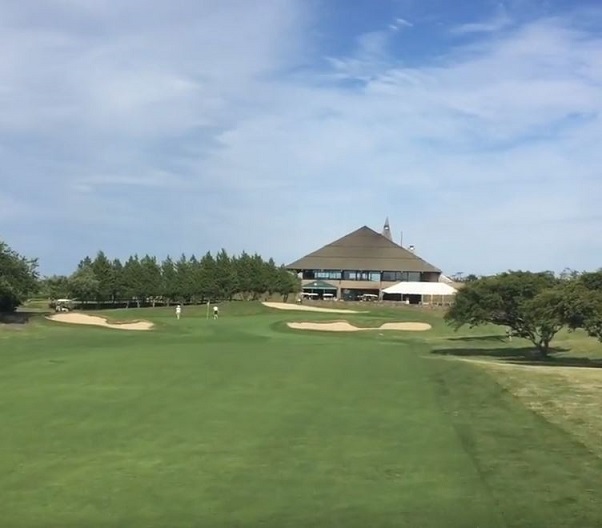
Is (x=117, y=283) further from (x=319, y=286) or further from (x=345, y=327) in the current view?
(x=345, y=327)

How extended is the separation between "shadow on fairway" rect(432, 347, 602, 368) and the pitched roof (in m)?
68.7

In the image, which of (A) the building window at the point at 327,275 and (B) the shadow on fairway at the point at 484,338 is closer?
(B) the shadow on fairway at the point at 484,338

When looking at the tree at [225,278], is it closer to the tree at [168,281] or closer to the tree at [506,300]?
the tree at [168,281]

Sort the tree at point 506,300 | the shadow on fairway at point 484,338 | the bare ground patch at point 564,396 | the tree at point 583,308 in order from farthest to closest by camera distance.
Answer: the shadow on fairway at point 484,338 < the tree at point 506,300 < the tree at point 583,308 < the bare ground patch at point 564,396

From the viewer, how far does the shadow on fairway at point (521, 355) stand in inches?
1423

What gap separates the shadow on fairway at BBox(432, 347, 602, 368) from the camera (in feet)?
119

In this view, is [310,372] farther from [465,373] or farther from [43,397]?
[43,397]

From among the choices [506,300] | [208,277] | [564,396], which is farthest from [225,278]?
[564,396]

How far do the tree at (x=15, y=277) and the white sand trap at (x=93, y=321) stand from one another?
2.71 meters

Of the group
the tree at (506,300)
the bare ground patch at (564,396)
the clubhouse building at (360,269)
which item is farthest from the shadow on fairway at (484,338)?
the clubhouse building at (360,269)

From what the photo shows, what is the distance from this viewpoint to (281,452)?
12922 millimetres

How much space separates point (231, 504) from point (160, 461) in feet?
8.45

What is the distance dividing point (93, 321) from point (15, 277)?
20.6 feet

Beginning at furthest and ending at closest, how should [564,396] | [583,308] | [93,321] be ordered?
[93,321] < [583,308] < [564,396]
